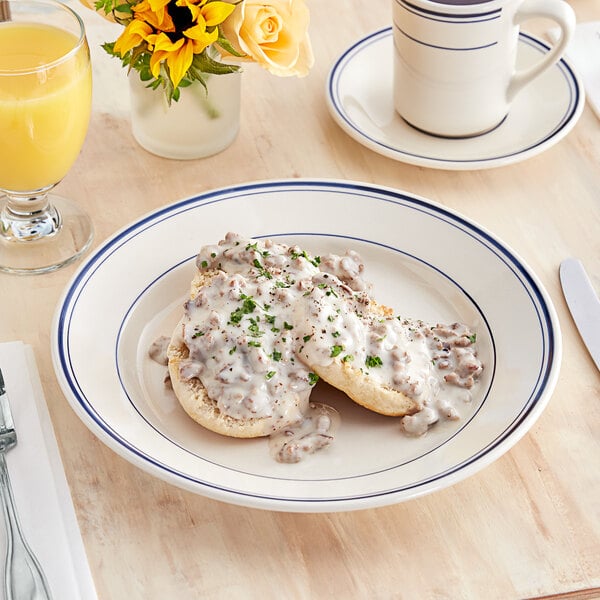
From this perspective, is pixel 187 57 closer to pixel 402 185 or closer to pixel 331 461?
pixel 402 185

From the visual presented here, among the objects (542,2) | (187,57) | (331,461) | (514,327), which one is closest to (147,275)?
(187,57)

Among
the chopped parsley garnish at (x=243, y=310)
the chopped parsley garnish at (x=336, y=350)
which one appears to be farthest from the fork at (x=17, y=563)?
the chopped parsley garnish at (x=336, y=350)

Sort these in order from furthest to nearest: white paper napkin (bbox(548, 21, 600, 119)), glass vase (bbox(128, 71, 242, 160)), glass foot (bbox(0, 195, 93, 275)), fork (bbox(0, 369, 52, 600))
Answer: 1. white paper napkin (bbox(548, 21, 600, 119))
2. glass vase (bbox(128, 71, 242, 160))
3. glass foot (bbox(0, 195, 93, 275))
4. fork (bbox(0, 369, 52, 600))

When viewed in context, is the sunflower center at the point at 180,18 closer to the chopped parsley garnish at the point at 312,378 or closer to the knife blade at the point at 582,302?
the chopped parsley garnish at the point at 312,378

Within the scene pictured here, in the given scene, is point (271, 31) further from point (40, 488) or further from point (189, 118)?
point (40, 488)

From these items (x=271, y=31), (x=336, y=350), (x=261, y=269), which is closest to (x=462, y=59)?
(x=271, y=31)

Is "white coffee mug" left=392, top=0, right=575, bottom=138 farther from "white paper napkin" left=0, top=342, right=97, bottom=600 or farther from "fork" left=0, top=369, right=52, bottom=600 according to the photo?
"fork" left=0, top=369, right=52, bottom=600

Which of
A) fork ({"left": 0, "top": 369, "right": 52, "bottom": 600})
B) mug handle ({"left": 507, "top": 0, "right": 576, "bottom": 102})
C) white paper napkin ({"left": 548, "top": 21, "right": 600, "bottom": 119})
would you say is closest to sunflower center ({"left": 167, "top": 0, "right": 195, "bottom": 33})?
mug handle ({"left": 507, "top": 0, "right": 576, "bottom": 102})
